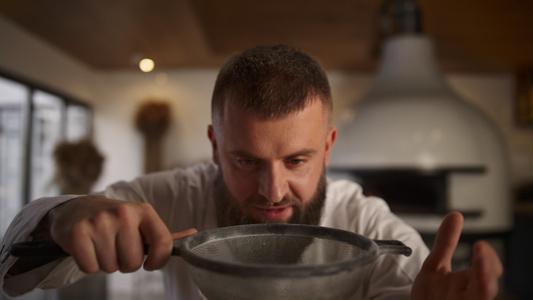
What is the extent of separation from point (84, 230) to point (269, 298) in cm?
20

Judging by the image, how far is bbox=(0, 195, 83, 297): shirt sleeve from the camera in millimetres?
439

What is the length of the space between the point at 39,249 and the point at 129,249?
8 centimetres

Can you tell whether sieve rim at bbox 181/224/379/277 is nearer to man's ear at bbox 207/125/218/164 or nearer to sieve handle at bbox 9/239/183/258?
sieve handle at bbox 9/239/183/258

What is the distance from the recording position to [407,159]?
2.05 m

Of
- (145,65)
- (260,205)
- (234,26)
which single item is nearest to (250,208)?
(260,205)

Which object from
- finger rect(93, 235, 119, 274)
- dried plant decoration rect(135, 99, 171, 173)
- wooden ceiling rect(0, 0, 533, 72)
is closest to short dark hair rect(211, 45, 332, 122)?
finger rect(93, 235, 119, 274)

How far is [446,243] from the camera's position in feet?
1.22

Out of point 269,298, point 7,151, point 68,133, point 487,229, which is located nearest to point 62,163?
point 68,133

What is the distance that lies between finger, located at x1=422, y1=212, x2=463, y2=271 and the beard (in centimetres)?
18

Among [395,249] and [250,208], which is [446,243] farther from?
[250,208]

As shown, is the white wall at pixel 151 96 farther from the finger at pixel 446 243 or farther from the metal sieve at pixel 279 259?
the finger at pixel 446 243

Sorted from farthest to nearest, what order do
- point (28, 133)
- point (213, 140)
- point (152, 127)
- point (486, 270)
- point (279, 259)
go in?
1. point (152, 127)
2. point (28, 133)
3. point (213, 140)
4. point (279, 259)
5. point (486, 270)

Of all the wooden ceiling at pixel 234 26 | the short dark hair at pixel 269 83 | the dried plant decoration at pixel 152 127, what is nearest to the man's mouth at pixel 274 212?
the short dark hair at pixel 269 83

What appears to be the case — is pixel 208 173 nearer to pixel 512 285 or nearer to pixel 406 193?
pixel 406 193
